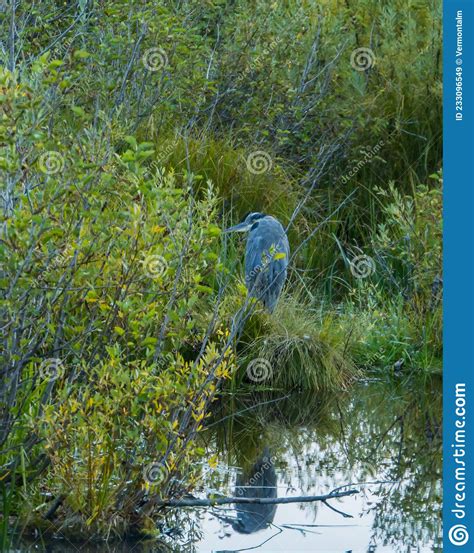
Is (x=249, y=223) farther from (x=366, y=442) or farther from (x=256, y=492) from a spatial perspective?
(x=256, y=492)

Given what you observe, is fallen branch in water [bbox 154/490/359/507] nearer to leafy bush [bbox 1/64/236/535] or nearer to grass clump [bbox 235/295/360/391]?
leafy bush [bbox 1/64/236/535]

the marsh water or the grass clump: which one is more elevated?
the grass clump

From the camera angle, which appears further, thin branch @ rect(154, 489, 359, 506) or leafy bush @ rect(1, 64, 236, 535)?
thin branch @ rect(154, 489, 359, 506)

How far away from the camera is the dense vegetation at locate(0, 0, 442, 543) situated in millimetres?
4488

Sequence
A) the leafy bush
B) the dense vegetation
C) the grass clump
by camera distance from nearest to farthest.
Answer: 1. the leafy bush
2. the dense vegetation
3. the grass clump

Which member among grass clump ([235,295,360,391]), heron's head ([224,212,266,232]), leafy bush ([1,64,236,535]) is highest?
heron's head ([224,212,266,232])

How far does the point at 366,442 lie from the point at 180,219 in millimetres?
1862

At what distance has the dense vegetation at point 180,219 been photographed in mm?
4488

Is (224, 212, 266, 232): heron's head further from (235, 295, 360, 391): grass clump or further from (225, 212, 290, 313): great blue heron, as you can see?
(235, 295, 360, 391): grass clump

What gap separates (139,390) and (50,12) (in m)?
5.09

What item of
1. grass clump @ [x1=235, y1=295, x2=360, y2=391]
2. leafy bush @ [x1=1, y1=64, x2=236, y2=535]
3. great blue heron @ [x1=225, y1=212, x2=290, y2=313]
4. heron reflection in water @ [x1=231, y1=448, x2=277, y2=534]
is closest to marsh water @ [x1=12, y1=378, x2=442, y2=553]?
heron reflection in water @ [x1=231, y1=448, x2=277, y2=534]

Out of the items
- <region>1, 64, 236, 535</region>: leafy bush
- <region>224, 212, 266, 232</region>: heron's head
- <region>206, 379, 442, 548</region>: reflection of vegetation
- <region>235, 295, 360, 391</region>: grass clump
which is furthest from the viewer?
<region>224, 212, 266, 232</region>: heron's head

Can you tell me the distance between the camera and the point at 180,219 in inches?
209

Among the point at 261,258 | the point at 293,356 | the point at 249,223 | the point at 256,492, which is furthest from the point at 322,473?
the point at 249,223
